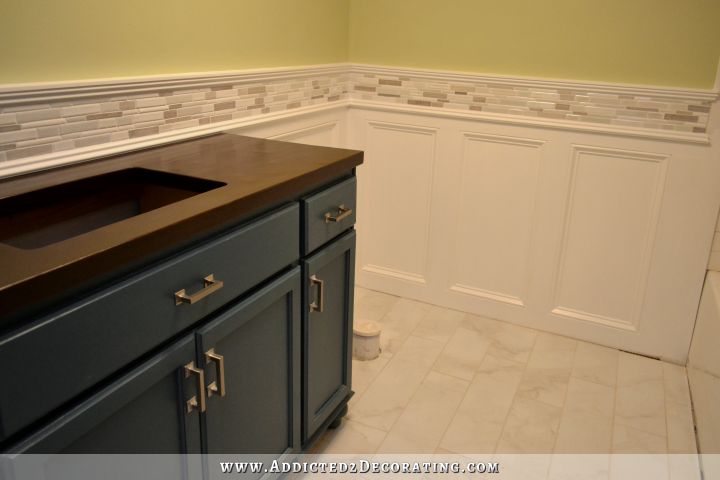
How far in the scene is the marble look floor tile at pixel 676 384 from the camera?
2137 mm

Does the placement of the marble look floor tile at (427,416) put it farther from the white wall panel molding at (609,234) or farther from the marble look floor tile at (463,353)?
the white wall panel molding at (609,234)

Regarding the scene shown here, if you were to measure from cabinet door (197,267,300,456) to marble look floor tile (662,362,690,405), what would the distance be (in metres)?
1.36

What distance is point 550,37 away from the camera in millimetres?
2260

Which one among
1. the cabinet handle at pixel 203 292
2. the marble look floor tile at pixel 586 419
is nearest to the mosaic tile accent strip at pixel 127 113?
the cabinet handle at pixel 203 292

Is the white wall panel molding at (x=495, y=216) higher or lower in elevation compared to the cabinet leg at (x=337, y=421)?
higher

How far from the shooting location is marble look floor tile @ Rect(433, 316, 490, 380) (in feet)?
7.39

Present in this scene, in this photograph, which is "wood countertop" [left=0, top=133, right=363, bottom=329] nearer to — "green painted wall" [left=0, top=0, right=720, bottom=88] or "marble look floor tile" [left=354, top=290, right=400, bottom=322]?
"green painted wall" [left=0, top=0, right=720, bottom=88]

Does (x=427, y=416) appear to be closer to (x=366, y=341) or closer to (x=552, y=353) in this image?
(x=366, y=341)

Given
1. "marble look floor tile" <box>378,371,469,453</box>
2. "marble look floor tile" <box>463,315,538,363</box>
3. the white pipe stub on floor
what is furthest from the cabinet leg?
"marble look floor tile" <box>463,315,538,363</box>

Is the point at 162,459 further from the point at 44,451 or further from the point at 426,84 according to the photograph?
the point at 426,84

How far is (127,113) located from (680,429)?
1.92m

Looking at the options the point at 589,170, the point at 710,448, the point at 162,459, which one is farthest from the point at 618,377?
the point at 162,459

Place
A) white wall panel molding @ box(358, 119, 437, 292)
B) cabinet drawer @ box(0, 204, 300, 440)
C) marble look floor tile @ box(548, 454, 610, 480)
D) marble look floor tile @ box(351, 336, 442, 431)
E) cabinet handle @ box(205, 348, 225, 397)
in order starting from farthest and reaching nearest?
white wall panel molding @ box(358, 119, 437, 292)
marble look floor tile @ box(351, 336, 442, 431)
marble look floor tile @ box(548, 454, 610, 480)
cabinet handle @ box(205, 348, 225, 397)
cabinet drawer @ box(0, 204, 300, 440)

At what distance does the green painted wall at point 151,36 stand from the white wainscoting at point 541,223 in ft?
1.85
